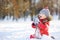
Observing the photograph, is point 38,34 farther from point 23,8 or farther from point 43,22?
point 23,8

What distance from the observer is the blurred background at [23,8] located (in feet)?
5.88

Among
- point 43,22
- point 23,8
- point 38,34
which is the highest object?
point 23,8

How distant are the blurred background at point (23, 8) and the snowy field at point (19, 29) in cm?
5

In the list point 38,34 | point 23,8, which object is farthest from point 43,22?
point 23,8

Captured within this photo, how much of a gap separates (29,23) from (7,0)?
32 cm

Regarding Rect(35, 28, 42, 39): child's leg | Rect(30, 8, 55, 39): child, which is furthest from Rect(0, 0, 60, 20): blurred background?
Rect(35, 28, 42, 39): child's leg

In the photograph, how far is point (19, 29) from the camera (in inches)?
70.6

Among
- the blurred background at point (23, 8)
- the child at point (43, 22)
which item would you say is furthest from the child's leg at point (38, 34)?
the blurred background at point (23, 8)

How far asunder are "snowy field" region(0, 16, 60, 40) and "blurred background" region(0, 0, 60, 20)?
51mm

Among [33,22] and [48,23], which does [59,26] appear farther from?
[33,22]

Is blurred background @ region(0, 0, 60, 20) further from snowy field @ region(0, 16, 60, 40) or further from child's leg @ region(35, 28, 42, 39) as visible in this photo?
child's leg @ region(35, 28, 42, 39)

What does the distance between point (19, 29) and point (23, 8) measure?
0.71 ft

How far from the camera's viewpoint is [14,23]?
1.79 m

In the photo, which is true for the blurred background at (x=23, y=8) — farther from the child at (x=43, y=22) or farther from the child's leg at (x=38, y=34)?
the child's leg at (x=38, y=34)
